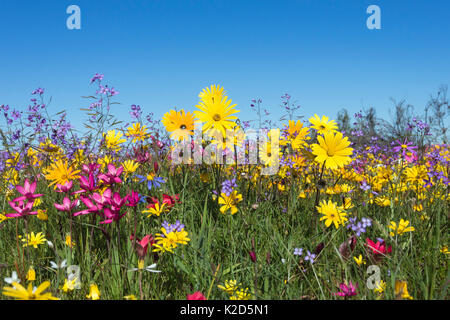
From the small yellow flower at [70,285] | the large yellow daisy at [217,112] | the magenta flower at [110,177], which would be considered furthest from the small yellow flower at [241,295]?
the large yellow daisy at [217,112]

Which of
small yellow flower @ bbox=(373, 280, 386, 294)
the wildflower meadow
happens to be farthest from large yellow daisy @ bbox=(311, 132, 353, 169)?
small yellow flower @ bbox=(373, 280, 386, 294)

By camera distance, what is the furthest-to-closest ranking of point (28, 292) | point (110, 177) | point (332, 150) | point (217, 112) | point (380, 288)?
point (217, 112), point (332, 150), point (110, 177), point (380, 288), point (28, 292)

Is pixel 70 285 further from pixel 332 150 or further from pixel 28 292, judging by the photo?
pixel 332 150

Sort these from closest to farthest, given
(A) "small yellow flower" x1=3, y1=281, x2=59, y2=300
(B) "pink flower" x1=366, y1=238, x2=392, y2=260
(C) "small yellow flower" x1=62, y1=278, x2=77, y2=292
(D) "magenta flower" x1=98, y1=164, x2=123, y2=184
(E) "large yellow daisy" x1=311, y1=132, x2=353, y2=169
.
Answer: (A) "small yellow flower" x1=3, y1=281, x2=59, y2=300 → (C) "small yellow flower" x1=62, y1=278, x2=77, y2=292 → (B) "pink flower" x1=366, y1=238, x2=392, y2=260 → (D) "magenta flower" x1=98, y1=164, x2=123, y2=184 → (E) "large yellow daisy" x1=311, y1=132, x2=353, y2=169

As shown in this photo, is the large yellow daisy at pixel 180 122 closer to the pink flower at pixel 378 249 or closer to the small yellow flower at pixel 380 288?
the pink flower at pixel 378 249

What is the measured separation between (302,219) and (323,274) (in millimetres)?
769

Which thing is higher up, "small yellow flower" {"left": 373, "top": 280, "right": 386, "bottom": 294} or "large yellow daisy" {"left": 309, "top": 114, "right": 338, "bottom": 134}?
"large yellow daisy" {"left": 309, "top": 114, "right": 338, "bottom": 134}

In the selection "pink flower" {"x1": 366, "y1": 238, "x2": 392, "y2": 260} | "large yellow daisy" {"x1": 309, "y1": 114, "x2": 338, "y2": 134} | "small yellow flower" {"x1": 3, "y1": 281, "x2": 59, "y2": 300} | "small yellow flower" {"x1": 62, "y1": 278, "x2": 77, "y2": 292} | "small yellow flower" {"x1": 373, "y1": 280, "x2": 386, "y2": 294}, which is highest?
"large yellow daisy" {"x1": 309, "y1": 114, "x2": 338, "y2": 134}

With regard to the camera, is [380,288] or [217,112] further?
[217,112]

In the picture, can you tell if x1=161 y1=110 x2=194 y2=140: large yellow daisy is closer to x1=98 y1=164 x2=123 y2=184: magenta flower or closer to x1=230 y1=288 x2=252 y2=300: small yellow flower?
x1=98 y1=164 x2=123 y2=184: magenta flower

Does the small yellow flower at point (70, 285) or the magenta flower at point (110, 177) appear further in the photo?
the magenta flower at point (110, 177)

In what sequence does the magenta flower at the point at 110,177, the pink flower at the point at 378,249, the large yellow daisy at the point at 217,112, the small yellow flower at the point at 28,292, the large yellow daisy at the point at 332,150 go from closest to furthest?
the small yellow flower at the point at 28,292, the pink flower at the point at 378,249, the magenta flower at the point at 110,177, the large yellow daisy at the point at 332,150, the large yellow daisy at the point at 217,112

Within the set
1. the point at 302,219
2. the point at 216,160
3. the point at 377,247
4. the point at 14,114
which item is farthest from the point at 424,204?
the point at 14,114

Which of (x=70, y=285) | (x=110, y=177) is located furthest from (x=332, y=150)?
(x=70, y=285)
